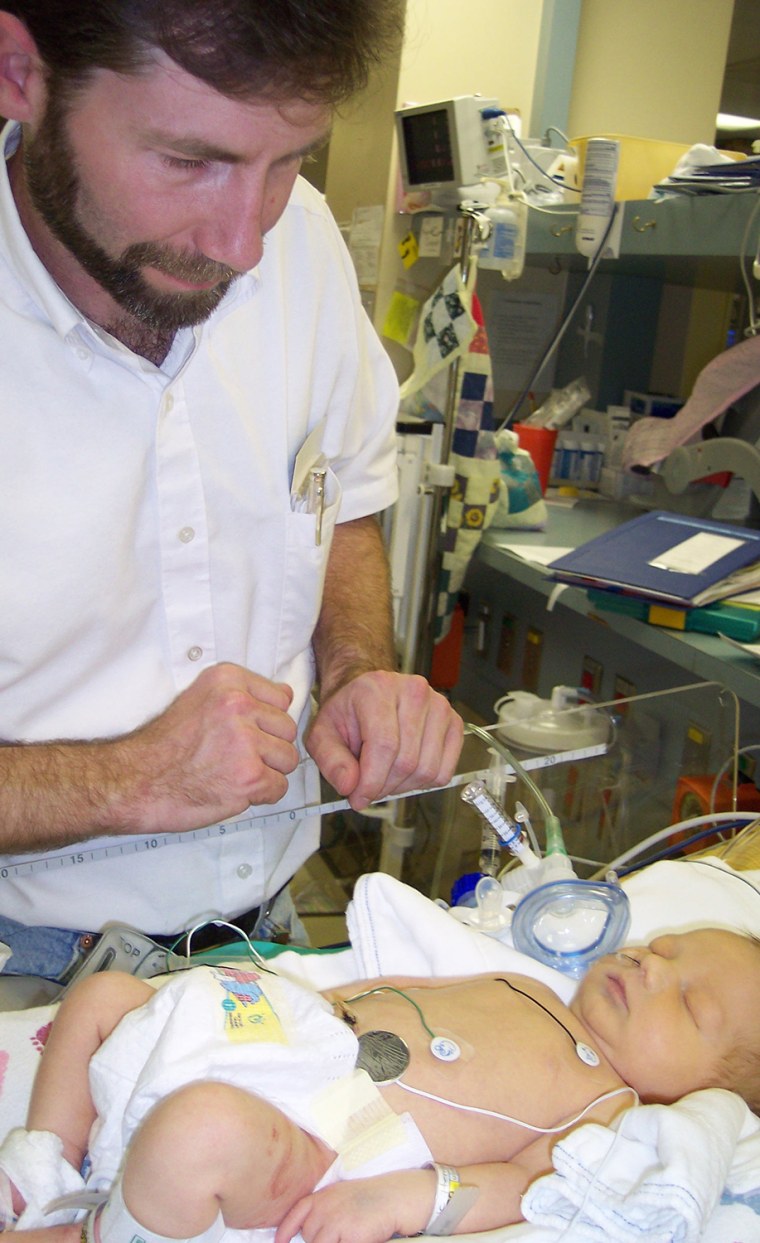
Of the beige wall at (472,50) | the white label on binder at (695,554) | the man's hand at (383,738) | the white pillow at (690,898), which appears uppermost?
the beige wall at (472,50)

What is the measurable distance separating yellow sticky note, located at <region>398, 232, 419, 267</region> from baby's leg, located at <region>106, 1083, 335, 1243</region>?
7.16 feet

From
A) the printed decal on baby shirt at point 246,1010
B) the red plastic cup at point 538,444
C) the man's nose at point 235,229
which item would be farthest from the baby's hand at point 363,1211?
the red plastic cup at point 538,444

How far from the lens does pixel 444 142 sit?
2.34 metres

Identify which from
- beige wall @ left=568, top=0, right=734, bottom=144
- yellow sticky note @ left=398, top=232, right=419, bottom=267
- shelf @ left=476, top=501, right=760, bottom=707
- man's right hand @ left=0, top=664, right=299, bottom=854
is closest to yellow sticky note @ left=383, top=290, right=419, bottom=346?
yellow sticky note @ left=398, top=232, right=419, bottom=267

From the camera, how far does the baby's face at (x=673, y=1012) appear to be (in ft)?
3.74

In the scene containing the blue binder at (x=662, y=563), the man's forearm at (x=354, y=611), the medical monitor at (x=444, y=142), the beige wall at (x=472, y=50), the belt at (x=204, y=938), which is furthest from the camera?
the beige wall at (x=472, y=50)

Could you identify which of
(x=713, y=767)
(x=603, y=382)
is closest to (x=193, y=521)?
(x=713, y=767)

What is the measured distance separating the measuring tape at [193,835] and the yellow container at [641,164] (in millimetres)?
1644

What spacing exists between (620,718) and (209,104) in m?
0.96

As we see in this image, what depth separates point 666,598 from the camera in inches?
71.7

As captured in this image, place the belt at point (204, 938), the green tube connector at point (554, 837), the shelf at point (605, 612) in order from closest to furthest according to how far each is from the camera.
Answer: the belt at point (204, 938), the green tube connector at point (554, 837), the shelf at point (605, 612)

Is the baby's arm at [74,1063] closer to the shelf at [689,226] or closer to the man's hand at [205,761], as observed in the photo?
the man's hand at [205,761]

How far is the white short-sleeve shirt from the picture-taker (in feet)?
3.55

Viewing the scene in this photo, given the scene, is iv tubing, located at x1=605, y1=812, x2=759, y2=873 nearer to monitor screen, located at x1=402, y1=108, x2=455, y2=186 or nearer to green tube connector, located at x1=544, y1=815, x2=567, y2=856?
green tube connector, located at x1=544, y1=815, x2=567, y2=856
